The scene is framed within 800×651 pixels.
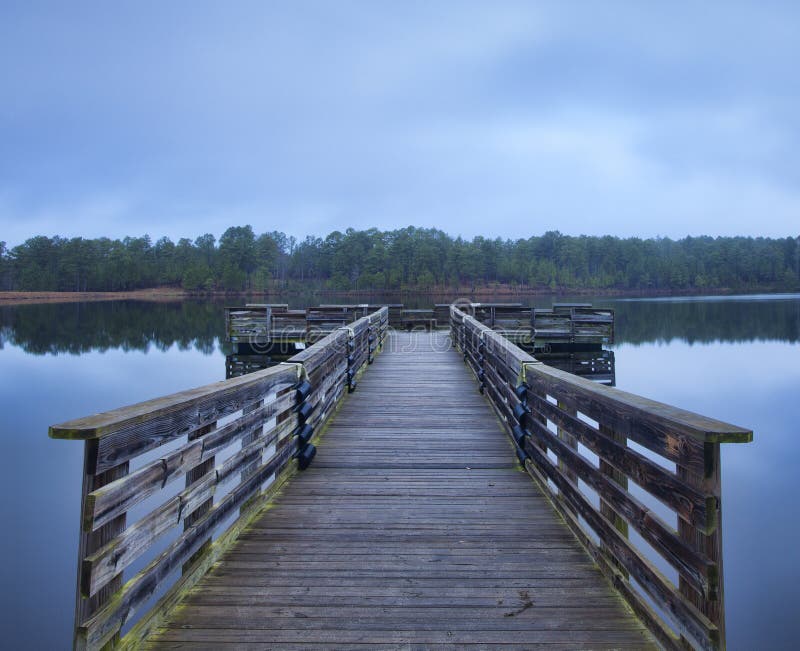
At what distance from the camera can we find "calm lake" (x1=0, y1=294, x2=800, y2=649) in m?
4.71

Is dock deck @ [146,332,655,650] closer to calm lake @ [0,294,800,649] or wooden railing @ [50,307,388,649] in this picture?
wooden railing @ [50,307,388,649]

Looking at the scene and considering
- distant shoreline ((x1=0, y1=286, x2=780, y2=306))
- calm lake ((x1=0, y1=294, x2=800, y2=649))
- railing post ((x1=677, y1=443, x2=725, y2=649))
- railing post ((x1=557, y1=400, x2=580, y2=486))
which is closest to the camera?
railing post ((x1=677, y1=443, x2=725, y2=649))

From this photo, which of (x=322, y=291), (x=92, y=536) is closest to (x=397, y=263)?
(x=322, y=291)

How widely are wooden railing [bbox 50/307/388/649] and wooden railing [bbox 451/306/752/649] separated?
211cm

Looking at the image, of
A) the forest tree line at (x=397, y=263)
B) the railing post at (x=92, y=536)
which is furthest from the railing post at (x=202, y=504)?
the forest tree line at (x=397, y=263)

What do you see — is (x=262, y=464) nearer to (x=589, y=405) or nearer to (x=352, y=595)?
(x=352, y=595)

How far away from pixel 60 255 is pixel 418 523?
118 meters

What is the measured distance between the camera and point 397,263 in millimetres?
99000

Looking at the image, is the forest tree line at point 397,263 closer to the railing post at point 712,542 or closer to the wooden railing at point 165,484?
the wooden railing at point 165,484

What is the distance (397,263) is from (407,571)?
3832 inches

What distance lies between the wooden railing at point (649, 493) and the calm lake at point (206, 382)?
105 inches

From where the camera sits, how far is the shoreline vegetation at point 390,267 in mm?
96812

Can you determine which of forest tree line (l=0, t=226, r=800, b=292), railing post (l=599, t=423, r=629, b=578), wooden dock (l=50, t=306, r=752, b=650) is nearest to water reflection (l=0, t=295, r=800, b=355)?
wooden dock (l=50, t=306, r=752, b=650)

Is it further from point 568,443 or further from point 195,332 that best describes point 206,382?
point 195,332
